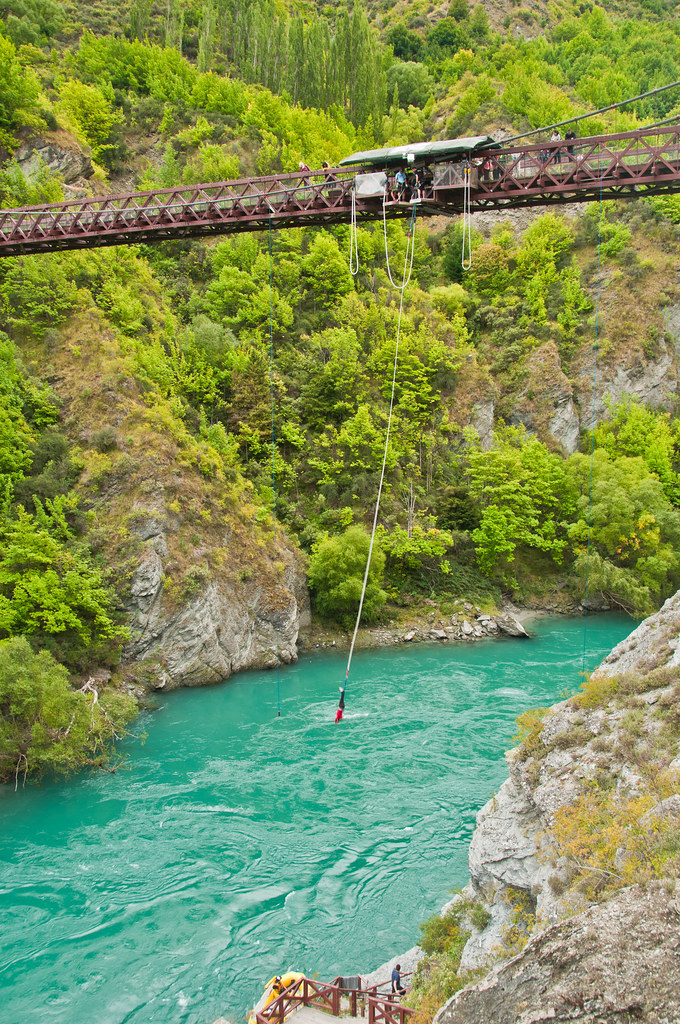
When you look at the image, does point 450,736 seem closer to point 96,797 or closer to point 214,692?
point 214,692

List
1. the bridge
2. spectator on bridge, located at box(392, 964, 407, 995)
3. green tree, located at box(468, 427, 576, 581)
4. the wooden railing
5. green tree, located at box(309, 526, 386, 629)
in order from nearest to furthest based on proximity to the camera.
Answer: the wooden railing, spectator on bridge, located at box(392, 964, 407, 995), the bridge, green tree, located at box(309, 526, 386, 629), green tree, located at box(468, 427, 576, 581)

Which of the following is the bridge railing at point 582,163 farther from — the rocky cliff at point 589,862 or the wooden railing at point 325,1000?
the wooden railing at point 325,1000

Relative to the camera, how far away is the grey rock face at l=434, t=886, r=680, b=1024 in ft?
15.5

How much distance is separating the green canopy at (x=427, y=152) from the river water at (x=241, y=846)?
1579 centimetres

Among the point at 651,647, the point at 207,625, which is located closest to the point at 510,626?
the point at 207,625

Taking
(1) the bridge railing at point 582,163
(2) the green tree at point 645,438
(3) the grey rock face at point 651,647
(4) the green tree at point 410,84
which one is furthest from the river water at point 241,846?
(4) the green tree at point 410,84

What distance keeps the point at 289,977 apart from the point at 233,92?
145 ft

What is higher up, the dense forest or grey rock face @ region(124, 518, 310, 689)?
the dense forest

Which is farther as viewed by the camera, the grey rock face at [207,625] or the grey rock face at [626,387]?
the grey rock face at [626,387]

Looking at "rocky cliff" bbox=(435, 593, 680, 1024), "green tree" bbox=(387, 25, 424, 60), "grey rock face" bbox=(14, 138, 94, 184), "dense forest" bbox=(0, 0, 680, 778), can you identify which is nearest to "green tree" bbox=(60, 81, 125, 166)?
"dense forest" bbox=(0, 0, 680, 778)

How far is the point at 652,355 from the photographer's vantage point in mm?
37688

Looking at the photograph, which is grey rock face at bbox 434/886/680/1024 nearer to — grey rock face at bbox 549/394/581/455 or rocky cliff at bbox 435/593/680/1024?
rocky cliff at bbox 435/593/680/1024

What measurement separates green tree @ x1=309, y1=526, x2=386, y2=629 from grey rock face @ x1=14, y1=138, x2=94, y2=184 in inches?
830

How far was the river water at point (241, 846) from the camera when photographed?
12.1m
